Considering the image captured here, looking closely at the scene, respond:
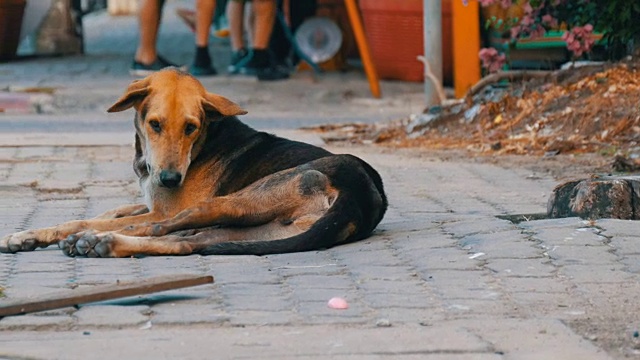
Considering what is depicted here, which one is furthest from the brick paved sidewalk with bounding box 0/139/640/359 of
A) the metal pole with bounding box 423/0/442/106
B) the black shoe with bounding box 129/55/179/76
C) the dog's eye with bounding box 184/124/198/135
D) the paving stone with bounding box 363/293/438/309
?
the black shoe with bounding box 129/55/179/76

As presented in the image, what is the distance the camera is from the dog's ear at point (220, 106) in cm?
619

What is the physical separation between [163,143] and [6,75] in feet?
26.9

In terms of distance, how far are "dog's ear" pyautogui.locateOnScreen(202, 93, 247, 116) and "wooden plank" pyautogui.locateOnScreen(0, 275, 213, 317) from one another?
146 cm

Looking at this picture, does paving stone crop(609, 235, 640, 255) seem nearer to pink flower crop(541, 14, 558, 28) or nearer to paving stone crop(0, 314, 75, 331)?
paving stone crop(0, 314, 75, 331)

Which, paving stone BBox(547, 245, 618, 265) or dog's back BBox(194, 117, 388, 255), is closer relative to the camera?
paving stone BBox(547, 245, 618, 265)

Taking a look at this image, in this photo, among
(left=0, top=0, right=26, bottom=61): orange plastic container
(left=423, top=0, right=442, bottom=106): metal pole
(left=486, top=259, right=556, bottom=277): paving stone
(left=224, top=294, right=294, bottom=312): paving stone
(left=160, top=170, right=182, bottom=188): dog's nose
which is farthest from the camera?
(left=0, top=0, right=26, bottom=61): orange plastic container

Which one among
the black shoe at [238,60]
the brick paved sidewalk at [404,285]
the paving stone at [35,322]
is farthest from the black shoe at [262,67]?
the paving stone at [35,322]

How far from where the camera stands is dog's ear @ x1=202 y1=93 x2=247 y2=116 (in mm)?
6190

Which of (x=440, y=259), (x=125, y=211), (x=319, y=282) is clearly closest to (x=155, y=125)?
(x=125, y=211)

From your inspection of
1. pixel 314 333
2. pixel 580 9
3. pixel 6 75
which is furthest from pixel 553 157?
pixel 6 75

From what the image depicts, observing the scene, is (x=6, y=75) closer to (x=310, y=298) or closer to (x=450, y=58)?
(x=450, y=58)

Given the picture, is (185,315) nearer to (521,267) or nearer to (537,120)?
(521,267)

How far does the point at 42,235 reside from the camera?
5922mm

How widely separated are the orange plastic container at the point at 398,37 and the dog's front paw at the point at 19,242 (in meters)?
7.41
